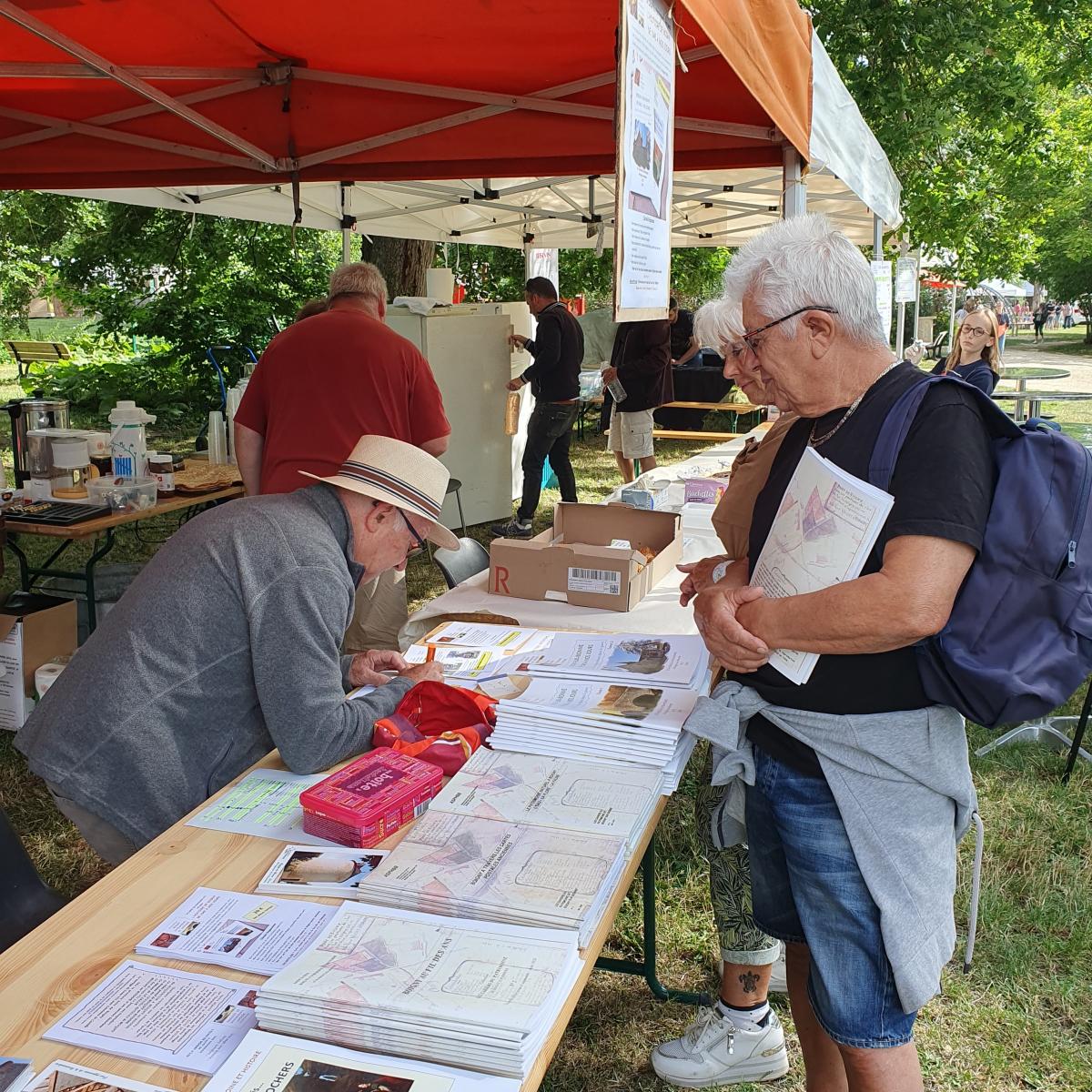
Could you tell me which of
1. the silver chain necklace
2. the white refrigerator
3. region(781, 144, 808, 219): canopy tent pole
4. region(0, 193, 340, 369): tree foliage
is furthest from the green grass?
region(0, 193, 340, 369): tree foliage

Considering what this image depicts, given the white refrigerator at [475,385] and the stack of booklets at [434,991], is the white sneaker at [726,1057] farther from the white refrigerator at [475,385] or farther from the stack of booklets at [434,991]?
the white refrigerator at [475,385]

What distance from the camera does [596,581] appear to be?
2988 mm

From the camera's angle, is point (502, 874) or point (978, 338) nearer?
point (502, 874)

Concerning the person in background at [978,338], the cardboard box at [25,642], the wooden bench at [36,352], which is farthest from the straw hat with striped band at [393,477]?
the wooden bench at [36,352]

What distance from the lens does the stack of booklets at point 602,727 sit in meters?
1.83

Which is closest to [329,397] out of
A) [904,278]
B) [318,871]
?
[318,871]

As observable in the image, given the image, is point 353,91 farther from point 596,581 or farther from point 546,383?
point 546,383

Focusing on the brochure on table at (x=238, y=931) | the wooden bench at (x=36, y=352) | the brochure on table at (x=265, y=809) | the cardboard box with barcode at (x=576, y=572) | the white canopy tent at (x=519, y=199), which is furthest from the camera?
the wooden bench at (x=36, y=352)

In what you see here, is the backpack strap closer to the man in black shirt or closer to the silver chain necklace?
the silver chain necklace

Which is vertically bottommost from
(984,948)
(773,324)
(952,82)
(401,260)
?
(984,948)

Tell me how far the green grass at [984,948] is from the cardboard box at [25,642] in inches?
6.2

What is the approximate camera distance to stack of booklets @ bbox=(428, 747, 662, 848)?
159 centimetres

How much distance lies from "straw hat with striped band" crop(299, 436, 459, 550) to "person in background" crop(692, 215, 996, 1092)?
666 mm

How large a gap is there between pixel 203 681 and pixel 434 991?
3.02 feet
